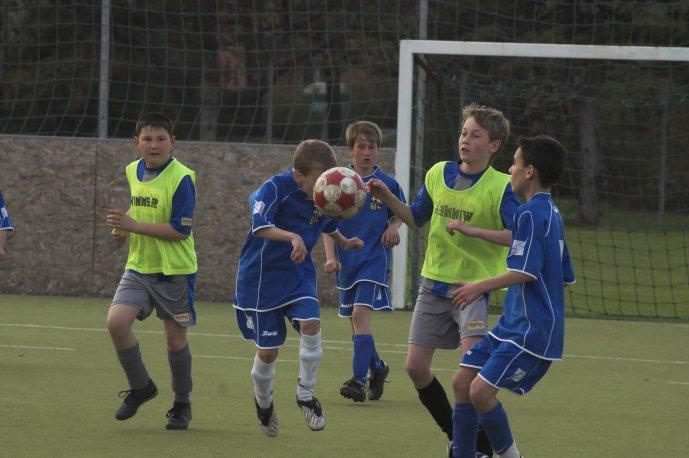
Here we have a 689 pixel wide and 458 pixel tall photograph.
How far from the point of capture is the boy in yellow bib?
6156 mm

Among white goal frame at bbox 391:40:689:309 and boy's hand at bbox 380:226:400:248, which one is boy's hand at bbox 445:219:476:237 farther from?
white goal frame at bbox 391:40:689:309

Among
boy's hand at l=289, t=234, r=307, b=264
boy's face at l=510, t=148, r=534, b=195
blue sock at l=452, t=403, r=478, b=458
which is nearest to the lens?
boy's face at l=510, t=148, r=534, b=195

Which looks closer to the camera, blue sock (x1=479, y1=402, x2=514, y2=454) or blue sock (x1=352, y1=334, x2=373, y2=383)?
blue sock (x1=479, y1=402, x2=514, y2=454)


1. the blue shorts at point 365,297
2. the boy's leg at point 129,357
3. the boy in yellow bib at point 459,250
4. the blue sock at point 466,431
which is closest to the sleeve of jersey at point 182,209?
the boy's leg at point 129,357

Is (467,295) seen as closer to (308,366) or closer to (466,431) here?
(466,431)

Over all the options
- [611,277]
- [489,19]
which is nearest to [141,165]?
[611,277]

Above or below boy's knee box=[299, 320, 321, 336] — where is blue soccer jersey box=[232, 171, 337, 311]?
above

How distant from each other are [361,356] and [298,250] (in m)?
2.05

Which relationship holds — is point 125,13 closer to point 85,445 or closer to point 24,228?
point 24,228

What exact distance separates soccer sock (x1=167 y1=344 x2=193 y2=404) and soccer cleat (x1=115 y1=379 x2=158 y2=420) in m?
0.12

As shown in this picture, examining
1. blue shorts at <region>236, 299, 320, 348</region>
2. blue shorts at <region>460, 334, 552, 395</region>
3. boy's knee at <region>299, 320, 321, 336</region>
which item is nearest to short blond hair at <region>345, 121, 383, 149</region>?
blue shorts at <region>236, 299, 320, 348</region>

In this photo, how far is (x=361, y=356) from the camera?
25.3 feet

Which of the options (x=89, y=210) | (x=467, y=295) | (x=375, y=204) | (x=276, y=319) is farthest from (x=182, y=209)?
(x=89, y=210)

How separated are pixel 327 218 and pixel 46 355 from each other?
3533mm
